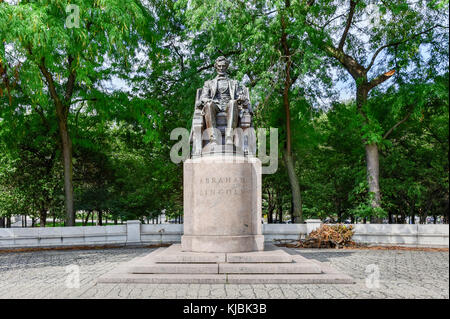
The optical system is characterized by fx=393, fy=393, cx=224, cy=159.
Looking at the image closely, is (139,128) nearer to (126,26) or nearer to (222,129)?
(126,26)

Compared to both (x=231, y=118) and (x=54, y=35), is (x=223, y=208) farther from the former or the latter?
(x=54, y=35)

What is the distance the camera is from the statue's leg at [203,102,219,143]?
9891 mm

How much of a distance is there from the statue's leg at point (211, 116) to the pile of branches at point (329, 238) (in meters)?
7.12

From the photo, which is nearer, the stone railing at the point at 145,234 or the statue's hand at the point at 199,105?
the statue's hand at the point at 199,105

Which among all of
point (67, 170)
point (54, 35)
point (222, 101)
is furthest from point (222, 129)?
point (67, 170)

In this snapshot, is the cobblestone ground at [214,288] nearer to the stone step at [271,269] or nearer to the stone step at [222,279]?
the stone step at [222,279]

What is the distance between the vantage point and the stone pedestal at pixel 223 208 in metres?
8.95

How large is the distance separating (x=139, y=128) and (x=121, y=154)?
5095mm

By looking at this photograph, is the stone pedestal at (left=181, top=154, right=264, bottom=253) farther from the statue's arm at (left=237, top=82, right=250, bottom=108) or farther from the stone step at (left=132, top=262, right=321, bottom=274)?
the statue's arm at (left=237, top=82, right=250, bottom=108)

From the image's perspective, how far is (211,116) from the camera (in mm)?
9953

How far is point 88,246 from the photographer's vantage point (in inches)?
615

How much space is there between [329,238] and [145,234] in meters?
7.64

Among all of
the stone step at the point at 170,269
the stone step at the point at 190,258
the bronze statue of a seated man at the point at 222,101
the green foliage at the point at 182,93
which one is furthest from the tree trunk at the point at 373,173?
the stone step at the point at 170,269

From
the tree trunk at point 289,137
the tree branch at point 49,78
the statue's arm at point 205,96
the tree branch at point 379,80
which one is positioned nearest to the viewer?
the statue's arm at point 205,96
